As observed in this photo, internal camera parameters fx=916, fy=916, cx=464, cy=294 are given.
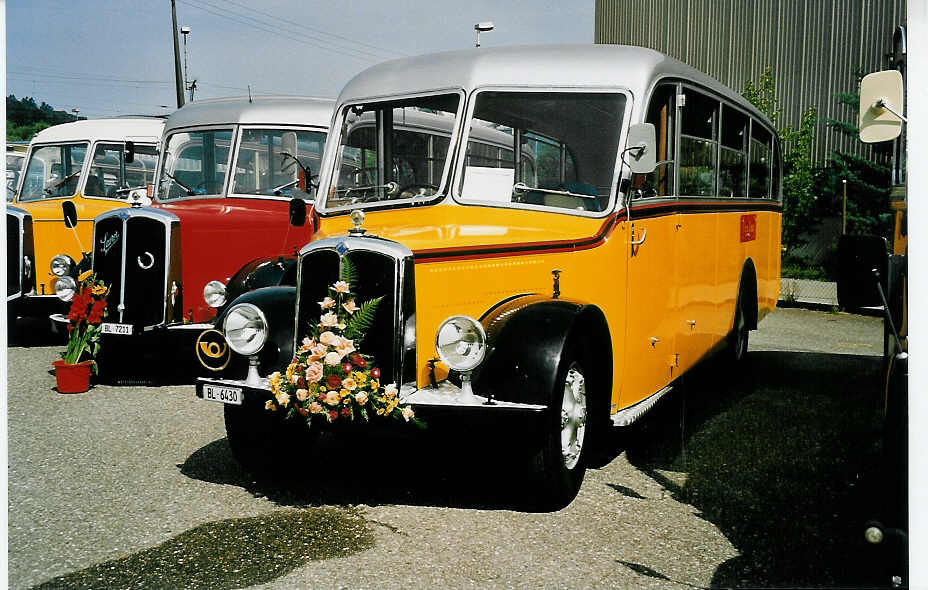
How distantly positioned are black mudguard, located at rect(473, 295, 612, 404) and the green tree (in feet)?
31.4

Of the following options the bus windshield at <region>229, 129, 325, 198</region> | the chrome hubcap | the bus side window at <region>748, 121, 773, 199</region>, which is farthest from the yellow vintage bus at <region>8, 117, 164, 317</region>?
the chrome hubcap

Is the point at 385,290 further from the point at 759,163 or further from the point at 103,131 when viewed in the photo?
the point at 103,131

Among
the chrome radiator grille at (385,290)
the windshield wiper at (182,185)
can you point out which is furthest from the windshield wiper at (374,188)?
the windshield wiper at (182,185)

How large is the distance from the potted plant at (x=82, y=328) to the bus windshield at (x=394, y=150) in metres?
2.59

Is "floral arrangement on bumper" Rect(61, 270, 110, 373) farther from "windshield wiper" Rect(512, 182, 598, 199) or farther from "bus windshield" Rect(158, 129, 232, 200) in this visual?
"windshield wiper" Rect(512, 182, 598, 199)

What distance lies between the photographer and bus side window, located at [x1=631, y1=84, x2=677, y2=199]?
5.22m

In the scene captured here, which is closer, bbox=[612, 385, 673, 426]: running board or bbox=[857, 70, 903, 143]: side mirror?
bbox=[857, 70, 903, 143]: side mirror

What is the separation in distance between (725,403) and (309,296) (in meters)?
3.86

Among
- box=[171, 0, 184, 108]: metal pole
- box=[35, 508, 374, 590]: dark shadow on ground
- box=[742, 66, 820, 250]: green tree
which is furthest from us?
box=[742, 66, 820, 250]: green tree

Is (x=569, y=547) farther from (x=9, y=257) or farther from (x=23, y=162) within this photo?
(x=23, y=162)

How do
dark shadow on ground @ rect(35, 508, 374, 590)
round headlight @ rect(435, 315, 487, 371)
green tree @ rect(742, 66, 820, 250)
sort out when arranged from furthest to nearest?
green tree @ rect(742, 66, 820, 250) < round headlight @ rect(435, 315, 487, 371) < dark shadow on ground @ rect(35, 508, 374, 590)

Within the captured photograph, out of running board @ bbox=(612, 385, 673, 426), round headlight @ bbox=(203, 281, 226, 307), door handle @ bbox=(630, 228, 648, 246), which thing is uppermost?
door handle @ bbox=(630, 228, 648, 246)

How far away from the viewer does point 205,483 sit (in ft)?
16.3

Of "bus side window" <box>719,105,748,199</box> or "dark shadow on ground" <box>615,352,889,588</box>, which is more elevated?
"bus side window" <box>719,105,748,199</box>
